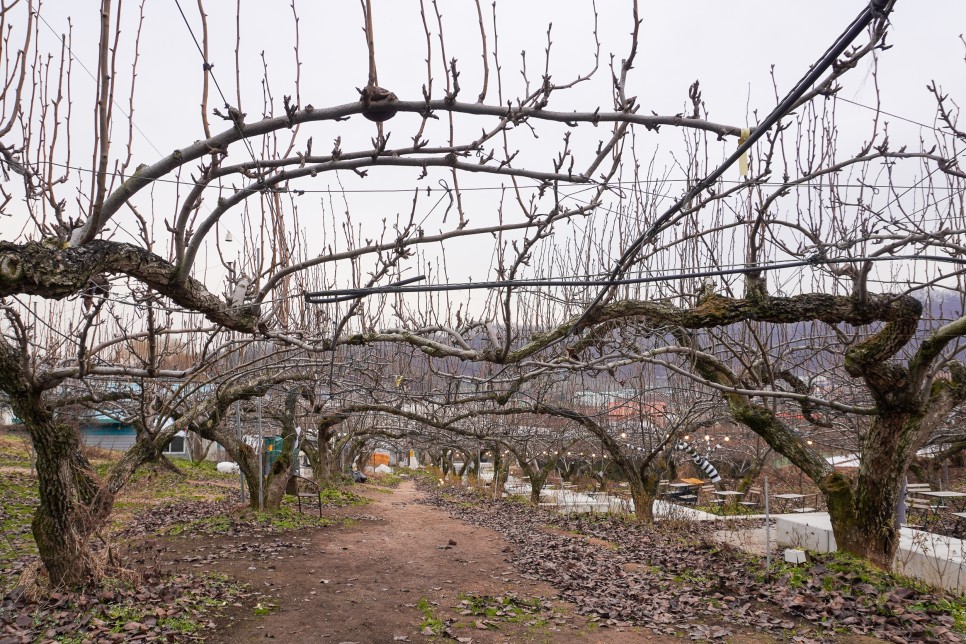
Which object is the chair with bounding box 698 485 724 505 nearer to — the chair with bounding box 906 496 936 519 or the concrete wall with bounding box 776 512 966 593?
the chair with bounding box 906 496 936 519

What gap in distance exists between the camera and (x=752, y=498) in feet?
58.8

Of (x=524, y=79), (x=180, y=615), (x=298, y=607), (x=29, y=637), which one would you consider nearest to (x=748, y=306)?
(x=524, y=79)

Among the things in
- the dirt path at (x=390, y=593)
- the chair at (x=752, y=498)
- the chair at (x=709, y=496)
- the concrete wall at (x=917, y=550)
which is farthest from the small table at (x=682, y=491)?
the dirt path at (x=390, y=593)

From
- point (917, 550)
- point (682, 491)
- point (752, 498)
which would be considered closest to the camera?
point (917, 550)

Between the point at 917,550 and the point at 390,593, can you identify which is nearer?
the point at 390,593

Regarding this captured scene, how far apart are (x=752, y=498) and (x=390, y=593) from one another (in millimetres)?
13531

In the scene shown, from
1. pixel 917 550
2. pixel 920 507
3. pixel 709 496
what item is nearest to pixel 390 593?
pixel 917 550

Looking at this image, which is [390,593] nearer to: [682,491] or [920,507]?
[920,507]

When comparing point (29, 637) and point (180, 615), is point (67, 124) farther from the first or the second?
point (180, 615)

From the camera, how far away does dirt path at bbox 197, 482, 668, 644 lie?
19.2 ft

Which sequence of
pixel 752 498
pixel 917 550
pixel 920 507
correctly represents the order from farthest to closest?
1. pixel 752 498
2. pixel 920 507
3. pixel 917 550

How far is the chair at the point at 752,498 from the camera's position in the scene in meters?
16.9

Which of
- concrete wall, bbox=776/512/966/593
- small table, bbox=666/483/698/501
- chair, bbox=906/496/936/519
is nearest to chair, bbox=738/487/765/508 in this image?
small table, bbox=666/483/698/501

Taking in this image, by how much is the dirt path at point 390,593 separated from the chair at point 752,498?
847cm
